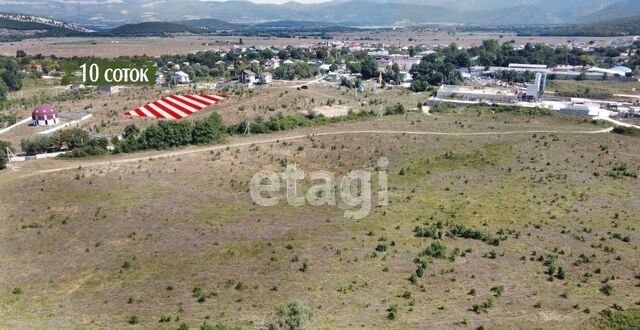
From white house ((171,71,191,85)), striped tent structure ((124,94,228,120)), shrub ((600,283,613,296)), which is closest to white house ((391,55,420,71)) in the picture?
white house ((171,71,191,85))

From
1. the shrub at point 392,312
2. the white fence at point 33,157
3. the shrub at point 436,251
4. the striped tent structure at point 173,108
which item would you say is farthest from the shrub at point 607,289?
the white fence at point 33,157

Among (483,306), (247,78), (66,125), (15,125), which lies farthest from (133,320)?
(247,78)

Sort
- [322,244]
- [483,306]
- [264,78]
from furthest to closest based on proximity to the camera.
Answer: [264,78], [322,244], [483,306]

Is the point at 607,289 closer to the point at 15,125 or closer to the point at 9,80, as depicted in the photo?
the point at 15,125

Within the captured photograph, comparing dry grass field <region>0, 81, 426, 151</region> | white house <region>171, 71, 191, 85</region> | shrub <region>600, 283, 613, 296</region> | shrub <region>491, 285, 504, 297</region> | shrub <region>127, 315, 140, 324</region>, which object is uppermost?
white house <region>171, 71, 191, 85</region>

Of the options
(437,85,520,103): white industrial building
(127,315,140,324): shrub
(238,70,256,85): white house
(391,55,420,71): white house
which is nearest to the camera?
(127,315,140,324): shrub

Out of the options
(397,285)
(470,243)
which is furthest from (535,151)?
(397,285)

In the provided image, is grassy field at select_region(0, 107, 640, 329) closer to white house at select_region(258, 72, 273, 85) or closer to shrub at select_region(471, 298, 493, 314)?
shrub at select_region(471, 298, 493, 314)

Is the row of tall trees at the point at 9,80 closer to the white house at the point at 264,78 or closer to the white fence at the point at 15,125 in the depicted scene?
the white fence at the point at 15,125
